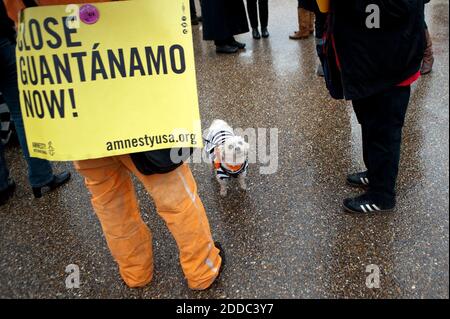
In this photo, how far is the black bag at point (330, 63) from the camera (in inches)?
79.4

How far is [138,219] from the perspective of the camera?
199 centimetres

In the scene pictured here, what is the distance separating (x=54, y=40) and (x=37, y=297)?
1.44 meters

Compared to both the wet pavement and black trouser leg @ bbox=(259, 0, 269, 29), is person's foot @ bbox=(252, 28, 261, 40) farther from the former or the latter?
the wet pavement

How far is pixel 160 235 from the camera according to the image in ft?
8.02

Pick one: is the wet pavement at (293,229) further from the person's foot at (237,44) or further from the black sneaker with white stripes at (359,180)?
the person's foot at (237,44)

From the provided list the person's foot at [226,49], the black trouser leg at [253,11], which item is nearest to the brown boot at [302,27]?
the black trouser leg at [253,11]

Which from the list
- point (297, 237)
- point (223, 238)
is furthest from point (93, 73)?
point (297, 237)

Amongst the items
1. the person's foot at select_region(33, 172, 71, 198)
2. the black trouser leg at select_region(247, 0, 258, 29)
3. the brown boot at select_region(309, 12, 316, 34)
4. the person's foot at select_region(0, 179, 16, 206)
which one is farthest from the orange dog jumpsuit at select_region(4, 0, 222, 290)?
the black trouser leg at select_region(247, 0, 258, 29)

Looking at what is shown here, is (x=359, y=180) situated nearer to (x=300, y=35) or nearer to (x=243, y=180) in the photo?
(x=243, y=180)

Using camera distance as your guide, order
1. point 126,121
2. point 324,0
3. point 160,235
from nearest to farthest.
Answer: point 126,121 → point 324,0 → point 160,235

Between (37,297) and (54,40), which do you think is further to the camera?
(37,297)

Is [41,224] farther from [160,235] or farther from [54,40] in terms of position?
[54,40]

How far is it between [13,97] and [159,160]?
64.8 inches

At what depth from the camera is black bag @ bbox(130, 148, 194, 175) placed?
1.54 meters
